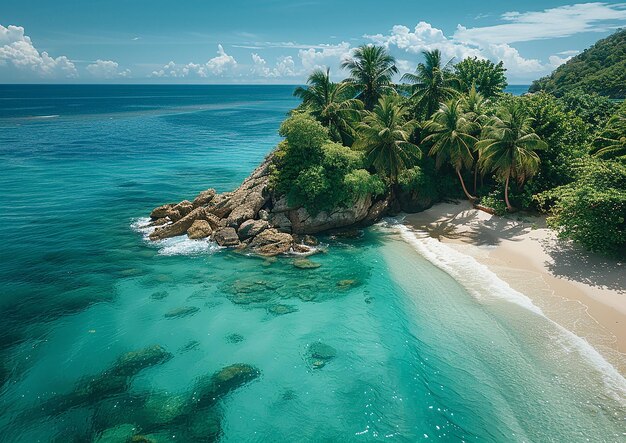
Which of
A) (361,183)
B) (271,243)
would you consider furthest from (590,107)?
(271,243)

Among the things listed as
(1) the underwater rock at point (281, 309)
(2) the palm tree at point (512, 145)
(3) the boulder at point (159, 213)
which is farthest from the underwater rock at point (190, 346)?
(2) the palm tree at point (512, 145)

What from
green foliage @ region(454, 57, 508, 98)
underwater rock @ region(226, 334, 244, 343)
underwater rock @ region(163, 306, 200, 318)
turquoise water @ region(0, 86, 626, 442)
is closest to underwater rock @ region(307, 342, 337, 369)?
turquoise water @ region(0, 86, 626, 442)

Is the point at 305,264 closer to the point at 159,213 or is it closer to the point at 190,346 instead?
the point at 190,346

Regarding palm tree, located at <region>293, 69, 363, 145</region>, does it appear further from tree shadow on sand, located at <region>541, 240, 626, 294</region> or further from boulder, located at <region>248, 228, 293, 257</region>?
tree shadow on sand, located at <region>541, 240, 626, 294</region>

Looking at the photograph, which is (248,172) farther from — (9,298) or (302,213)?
(9,298)

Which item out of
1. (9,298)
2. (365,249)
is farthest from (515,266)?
Result: (9,298)

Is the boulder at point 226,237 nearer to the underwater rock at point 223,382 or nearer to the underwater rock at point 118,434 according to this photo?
the underwater rock at point 223,382
